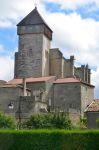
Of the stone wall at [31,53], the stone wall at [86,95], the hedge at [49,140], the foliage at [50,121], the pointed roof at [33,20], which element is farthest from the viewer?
the pointed roof at [33,20]

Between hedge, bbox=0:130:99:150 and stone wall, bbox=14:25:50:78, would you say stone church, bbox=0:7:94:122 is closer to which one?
stone wall, bbox=14:25:50:78

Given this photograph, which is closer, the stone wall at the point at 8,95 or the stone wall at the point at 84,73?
the stone wall at the point at 8,95

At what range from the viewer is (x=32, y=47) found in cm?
10106

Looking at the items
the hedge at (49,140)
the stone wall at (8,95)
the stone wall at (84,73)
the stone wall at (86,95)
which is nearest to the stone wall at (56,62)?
the stone wall at (84,73)

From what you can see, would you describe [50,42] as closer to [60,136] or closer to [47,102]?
[47,102]

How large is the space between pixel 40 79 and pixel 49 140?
57.8 meters

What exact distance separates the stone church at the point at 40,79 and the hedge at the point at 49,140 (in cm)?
3960

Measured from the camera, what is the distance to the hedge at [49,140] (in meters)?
33.8

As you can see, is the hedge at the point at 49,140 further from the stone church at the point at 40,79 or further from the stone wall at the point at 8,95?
the stone wall at the point at 8,95

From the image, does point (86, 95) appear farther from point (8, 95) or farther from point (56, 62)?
point (8, 95)

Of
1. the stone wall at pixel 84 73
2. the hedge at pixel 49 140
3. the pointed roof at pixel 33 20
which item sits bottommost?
the hedge at pixel 49 140

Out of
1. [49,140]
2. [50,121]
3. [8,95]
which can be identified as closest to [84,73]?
[8,95]

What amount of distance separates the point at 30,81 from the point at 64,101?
7633mm

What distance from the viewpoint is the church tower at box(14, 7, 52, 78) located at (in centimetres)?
9994
